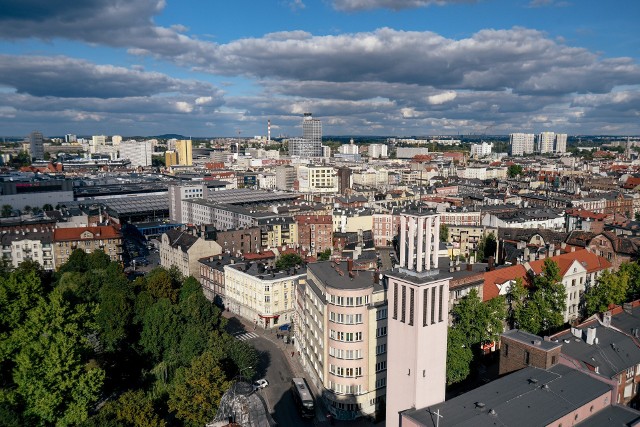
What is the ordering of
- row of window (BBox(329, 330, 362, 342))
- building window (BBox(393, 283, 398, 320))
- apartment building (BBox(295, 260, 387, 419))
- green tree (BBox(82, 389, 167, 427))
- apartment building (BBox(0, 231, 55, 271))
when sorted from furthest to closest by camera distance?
apartment building (BBox(0, 231, 55, 271)) < row of window (BBox(329, 330, 362, 342)) < apartment building (BBox(295, 260, 387, 419)) < green tree (BBox(82, 389, 167, 427)) < building window (BBox(393, 283, 398, 320))

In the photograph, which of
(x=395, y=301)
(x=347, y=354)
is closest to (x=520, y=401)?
(x=395, y=301)

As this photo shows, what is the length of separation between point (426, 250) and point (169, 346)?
3535 cm

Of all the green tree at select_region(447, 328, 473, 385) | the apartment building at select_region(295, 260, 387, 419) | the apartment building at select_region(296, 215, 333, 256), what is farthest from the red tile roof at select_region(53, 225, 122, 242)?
the green tree at select_region(447, 328, 473, 385)

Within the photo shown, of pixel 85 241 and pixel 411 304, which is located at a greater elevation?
pixel 411 304

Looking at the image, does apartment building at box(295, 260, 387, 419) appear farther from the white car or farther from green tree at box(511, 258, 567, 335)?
green tree at box(511, 258, 567, 335)

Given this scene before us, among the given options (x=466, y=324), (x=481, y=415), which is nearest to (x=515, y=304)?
(x=466, y=324)

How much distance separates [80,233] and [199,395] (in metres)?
67.4

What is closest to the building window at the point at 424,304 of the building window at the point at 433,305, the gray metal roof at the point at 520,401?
the building window at the point at 433,305

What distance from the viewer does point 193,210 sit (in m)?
141

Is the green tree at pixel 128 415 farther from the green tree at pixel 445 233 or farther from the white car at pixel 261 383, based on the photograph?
the green tree at pixel 445 233

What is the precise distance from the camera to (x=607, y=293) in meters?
56.1

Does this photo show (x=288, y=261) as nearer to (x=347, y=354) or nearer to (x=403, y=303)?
(x=347, y=354)

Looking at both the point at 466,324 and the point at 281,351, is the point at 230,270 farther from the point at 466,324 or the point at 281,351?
the point at 466,324

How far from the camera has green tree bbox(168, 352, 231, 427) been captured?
1617 inches
